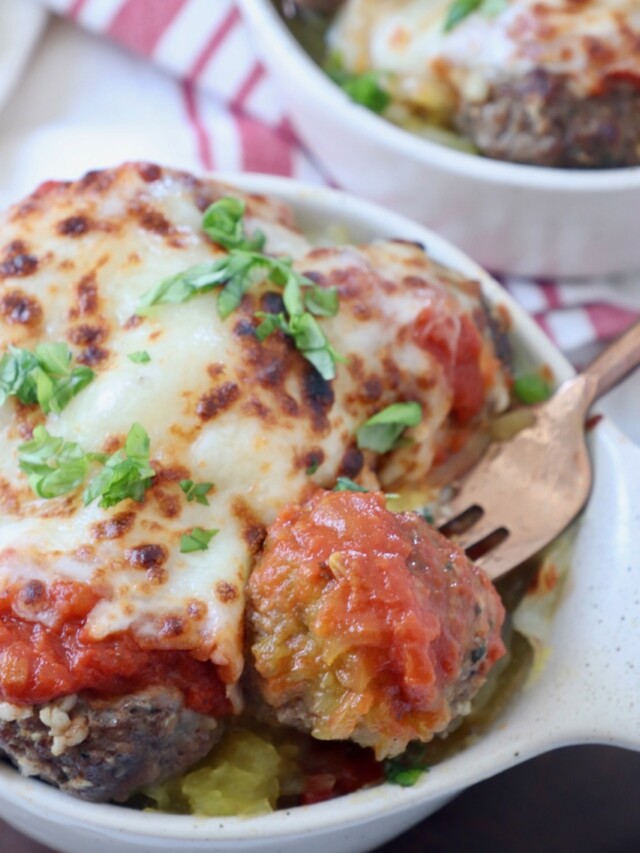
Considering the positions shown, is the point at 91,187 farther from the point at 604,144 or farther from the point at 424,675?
the point at 604,144

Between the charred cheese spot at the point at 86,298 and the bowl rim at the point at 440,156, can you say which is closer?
the charred cheese spot at the point at 86,298

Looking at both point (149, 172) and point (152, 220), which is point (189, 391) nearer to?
point (152, 220)

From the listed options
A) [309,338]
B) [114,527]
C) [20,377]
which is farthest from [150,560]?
[309,338]


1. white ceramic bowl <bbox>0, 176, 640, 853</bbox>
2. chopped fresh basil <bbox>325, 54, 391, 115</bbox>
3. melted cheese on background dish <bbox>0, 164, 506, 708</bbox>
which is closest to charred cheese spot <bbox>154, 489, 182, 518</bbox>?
melted cheese on background dish <bbox>0, 164, 506, 708</bbox>

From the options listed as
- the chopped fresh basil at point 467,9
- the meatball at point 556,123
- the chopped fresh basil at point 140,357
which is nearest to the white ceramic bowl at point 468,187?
the meatball at point 556,123

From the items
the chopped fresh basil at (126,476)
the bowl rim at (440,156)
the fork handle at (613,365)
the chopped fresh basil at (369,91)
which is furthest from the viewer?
the chopped fresh basil at (369,91)

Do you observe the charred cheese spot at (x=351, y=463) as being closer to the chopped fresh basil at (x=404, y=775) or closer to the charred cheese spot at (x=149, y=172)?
the chopped fresh basil at (x=404, y=775)

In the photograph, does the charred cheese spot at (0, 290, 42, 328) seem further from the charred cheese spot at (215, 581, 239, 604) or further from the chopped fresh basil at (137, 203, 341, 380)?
the charred cheese spot at (215, 581, 239, 604)
